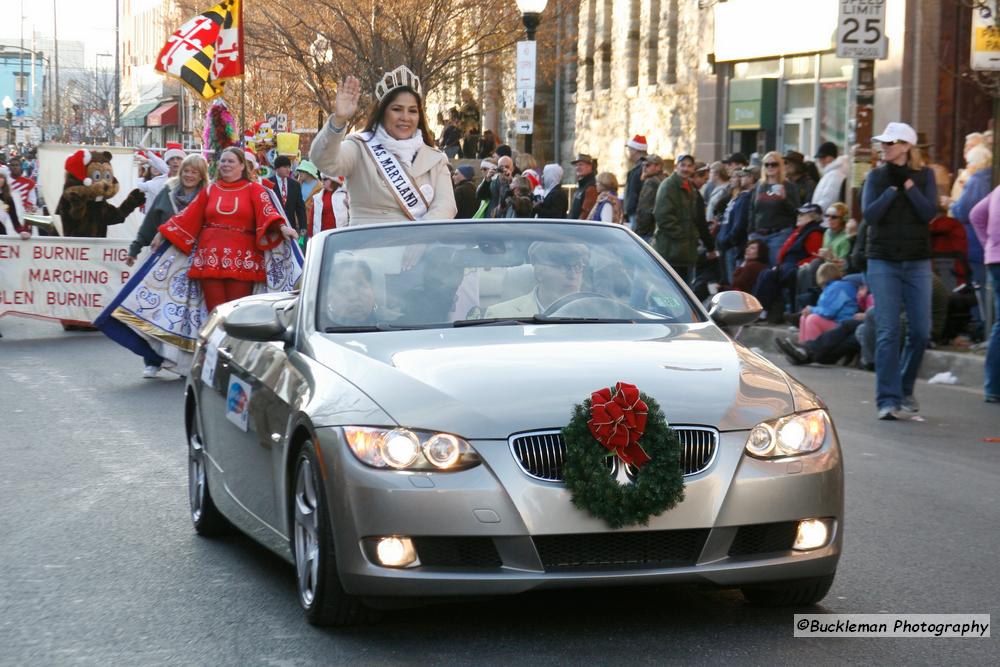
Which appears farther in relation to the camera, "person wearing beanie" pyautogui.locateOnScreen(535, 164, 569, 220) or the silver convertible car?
"person wearing beanie" pyautogui.locateOnScreen(535, 164, 569, 220)

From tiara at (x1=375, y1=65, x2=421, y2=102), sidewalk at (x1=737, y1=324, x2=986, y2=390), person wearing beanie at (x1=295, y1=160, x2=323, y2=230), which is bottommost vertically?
sidewalk at (x1=737, y1=324, x2=986, y2=390)

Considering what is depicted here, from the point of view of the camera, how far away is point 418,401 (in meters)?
5.54

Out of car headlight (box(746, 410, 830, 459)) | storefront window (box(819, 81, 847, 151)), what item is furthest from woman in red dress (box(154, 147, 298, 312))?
storefront window (box(819, 81, 847, 151))

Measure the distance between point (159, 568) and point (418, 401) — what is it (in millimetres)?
1988

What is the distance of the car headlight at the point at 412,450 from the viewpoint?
17.6 ft

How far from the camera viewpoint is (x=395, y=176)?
33.6ft

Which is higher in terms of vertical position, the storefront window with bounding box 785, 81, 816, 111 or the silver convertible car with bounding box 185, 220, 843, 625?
the storefront window with bounding box 785, 81, 816, 111

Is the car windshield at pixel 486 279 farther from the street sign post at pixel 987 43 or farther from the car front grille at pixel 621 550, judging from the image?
the street sign post at pixel 987 43

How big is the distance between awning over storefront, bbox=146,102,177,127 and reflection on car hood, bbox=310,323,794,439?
9388 centimetres

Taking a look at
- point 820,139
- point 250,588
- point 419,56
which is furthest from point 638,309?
point 419,56

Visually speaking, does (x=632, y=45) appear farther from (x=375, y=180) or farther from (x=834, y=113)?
(x=375, y=180)

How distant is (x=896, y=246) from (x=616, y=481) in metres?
7.10

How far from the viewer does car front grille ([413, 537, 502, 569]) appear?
5.38 metres

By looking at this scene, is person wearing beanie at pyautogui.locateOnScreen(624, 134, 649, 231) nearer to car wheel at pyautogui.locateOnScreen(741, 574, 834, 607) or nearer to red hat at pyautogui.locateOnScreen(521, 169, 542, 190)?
red hat at pyautogui.locateOnScreen(521, 169, 542, 190)
